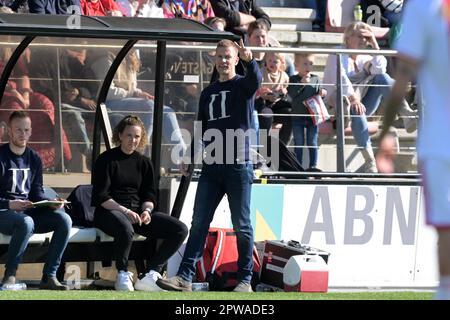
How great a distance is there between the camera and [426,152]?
18.5 ft

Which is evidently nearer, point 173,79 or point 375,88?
point 173,79

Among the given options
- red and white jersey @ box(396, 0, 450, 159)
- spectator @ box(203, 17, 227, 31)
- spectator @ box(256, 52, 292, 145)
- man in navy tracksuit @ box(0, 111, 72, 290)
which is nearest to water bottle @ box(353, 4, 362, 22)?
spectator @ box(203, 17, 227, 31)

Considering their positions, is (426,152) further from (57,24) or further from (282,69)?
(282,69)

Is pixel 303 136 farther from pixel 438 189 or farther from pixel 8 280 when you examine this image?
pixel 438 189

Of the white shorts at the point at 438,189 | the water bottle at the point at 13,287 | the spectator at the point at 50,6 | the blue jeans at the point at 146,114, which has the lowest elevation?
the water bottle at the point at 13,287

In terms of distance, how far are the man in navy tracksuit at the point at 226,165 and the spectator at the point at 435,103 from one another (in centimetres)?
534

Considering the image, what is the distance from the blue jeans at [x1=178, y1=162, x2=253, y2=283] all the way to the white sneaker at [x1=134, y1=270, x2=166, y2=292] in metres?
0.24

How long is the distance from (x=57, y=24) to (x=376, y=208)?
4.13m

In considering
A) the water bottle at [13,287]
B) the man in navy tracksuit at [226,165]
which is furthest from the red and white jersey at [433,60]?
the water bottle at [13,287]

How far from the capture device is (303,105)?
42.1 feet

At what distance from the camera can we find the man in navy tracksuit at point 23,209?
1066 centimetres

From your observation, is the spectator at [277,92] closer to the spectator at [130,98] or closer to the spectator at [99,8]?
the spectator at [130,98]
